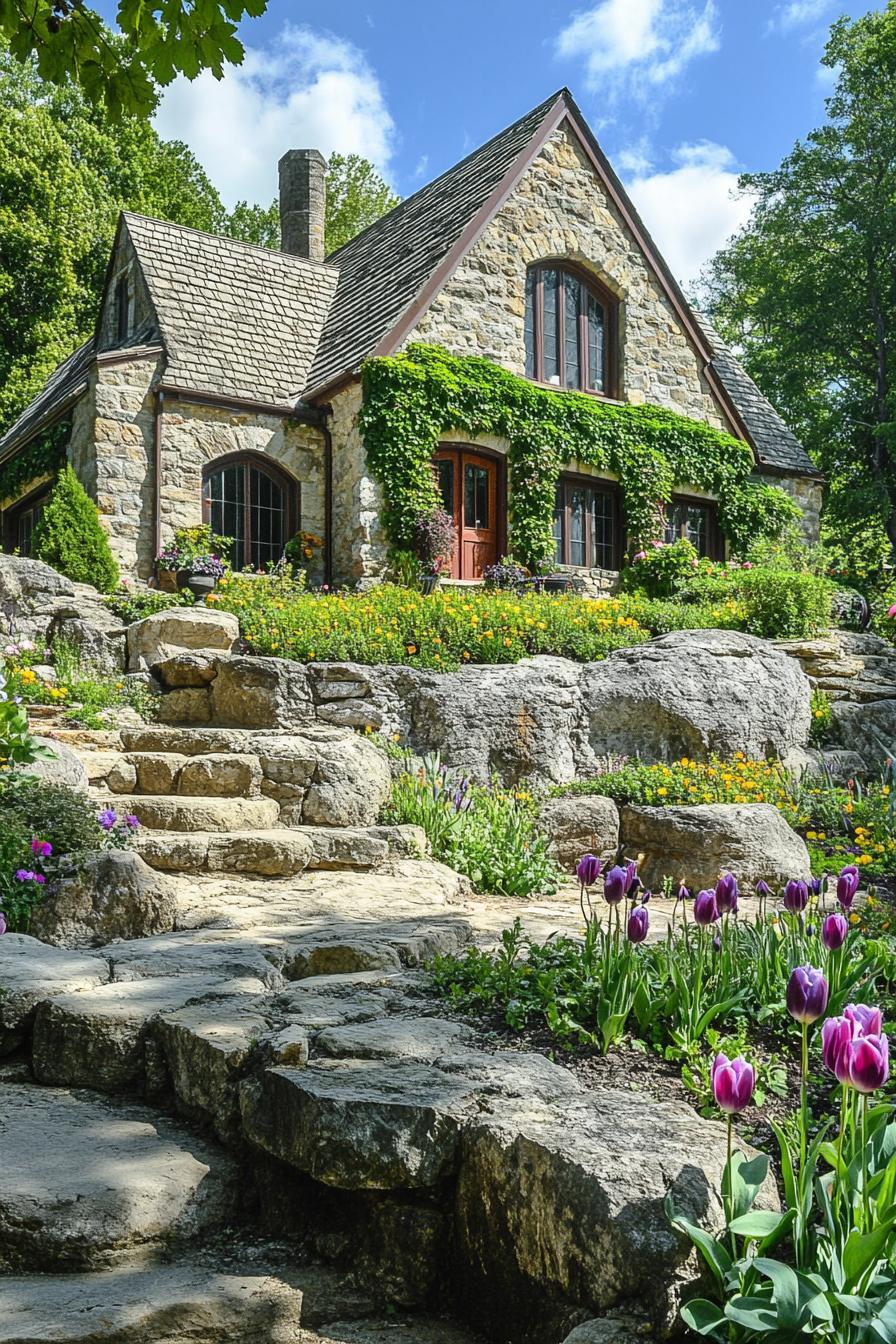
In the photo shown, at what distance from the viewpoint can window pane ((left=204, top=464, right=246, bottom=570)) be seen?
47.2ft

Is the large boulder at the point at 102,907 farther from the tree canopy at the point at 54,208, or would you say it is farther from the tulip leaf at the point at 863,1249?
the tree canopy at the point at 54,208

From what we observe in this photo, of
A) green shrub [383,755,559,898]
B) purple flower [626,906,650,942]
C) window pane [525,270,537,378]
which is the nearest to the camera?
purple flower [626,906,650,942]

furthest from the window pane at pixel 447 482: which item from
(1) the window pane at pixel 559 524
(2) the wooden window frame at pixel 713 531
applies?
(2) the wooden window frame at pixel 713 531

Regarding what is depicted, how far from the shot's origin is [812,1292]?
199 cm

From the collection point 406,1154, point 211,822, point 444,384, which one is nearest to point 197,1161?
point 406,1154

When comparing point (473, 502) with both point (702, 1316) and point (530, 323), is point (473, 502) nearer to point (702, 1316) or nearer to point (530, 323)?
point (530, 323)

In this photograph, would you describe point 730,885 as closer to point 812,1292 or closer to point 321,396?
point 812,1292

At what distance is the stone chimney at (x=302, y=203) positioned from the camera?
19.4 m

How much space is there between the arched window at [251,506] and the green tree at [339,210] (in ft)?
58.7

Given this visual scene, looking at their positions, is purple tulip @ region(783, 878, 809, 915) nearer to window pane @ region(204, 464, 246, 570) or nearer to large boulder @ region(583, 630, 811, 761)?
large boulder @ region(583, 630, 811, 761)

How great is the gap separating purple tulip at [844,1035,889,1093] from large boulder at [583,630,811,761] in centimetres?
801

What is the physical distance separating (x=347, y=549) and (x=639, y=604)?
4.10m

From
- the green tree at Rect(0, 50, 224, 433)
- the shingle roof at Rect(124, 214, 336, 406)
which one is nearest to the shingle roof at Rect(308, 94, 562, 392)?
the shingle roof at Rect(124, 214, 336, 406)

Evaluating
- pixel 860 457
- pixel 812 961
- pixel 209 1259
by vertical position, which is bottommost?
pixel 209 1259
